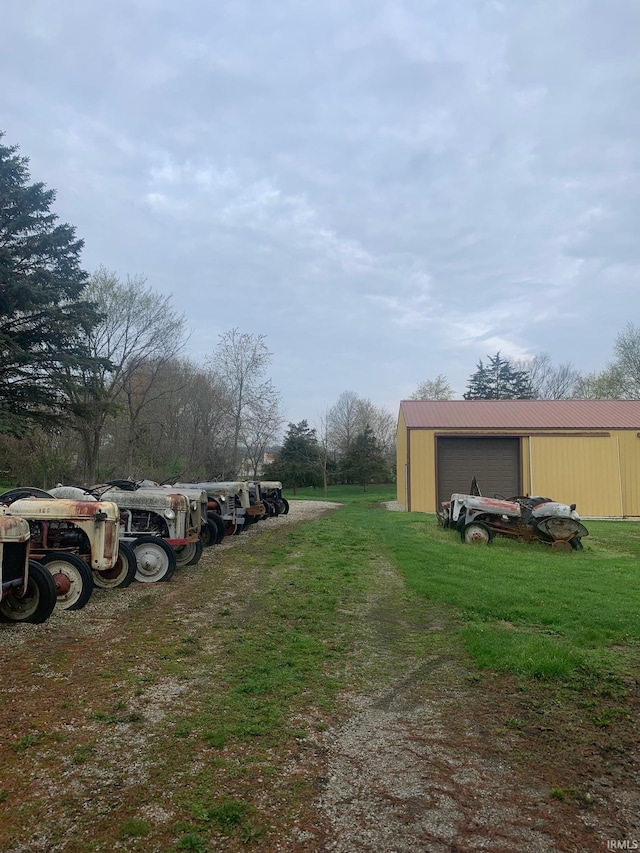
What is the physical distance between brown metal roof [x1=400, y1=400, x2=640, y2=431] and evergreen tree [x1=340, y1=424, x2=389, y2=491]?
68.8 feet

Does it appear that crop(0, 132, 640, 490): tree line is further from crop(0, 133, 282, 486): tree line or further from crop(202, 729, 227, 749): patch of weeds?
crop(202, 729, 227, 749): patch of weeds

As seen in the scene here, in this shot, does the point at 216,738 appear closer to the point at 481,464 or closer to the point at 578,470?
the point at 481,464

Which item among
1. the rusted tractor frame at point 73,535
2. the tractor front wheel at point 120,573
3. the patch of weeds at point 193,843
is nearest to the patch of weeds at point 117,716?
the patch of weeds at point 193,843

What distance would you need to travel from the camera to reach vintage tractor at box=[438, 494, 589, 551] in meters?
11.6

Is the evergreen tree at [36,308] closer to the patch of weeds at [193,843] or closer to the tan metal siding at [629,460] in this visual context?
the patch of weeds at [193,843]

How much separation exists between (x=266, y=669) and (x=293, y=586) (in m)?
3.36

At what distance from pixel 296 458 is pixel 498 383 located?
24.4 m

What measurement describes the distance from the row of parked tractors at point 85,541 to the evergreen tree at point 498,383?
48.7 metres

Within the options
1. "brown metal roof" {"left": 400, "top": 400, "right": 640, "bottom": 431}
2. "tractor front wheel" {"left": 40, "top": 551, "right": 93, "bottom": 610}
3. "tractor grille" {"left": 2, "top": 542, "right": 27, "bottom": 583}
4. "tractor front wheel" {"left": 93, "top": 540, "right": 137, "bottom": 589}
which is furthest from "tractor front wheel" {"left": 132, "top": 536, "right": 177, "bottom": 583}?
"brown metal roof" {"left": 400, "top": 400, "right": 640, "bottom": 431}

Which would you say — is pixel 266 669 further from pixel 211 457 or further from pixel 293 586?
pixel 211 457

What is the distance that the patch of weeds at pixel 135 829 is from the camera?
2.34 meters

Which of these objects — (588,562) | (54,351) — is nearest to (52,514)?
(588,562)

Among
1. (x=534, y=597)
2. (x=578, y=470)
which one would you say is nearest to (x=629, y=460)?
(x=578, y=470)

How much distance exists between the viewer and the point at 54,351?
63.2 ft
